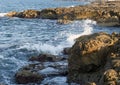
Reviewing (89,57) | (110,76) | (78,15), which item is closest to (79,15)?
(78,15)

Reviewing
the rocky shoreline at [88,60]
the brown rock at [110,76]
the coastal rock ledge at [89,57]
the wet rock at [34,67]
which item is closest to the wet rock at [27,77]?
the rocky shoreline at [88,60]

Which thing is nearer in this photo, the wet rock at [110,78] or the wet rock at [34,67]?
the wet rock at [110,78]

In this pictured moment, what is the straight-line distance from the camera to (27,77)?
16.3 meters

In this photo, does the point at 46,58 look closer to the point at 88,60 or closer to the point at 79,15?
the point at 88,60

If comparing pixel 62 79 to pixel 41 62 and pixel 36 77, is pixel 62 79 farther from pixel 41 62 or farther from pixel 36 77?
pixel 41 62

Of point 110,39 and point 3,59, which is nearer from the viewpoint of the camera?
point 110,39

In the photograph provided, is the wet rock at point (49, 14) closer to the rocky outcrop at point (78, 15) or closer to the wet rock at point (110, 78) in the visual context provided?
the rocky outcrop at point (78, 15)

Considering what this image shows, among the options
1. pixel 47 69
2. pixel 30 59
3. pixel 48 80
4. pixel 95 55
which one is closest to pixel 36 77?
pixel 48 80

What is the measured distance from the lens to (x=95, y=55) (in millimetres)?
15586

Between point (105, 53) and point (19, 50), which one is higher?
point (105, 53)

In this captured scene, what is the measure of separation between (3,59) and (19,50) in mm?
3370

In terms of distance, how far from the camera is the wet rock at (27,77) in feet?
53.0

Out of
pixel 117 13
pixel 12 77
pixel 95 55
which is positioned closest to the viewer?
pixel 95 55

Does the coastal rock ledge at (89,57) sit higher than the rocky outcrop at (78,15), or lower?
higher
